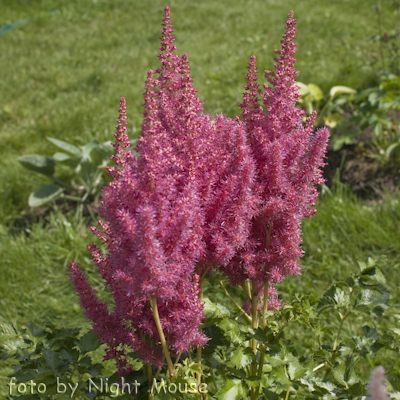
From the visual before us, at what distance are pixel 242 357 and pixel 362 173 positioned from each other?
2.98 m

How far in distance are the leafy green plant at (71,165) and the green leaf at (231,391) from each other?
257cm

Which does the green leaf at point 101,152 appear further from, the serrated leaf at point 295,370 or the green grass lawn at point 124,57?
the serrated leaf at point 295,370

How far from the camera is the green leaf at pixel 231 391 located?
142 centimetres

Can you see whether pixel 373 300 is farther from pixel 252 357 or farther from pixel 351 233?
pixel 351 233

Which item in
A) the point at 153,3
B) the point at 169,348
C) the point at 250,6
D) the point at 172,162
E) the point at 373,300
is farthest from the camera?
the point at 153,3

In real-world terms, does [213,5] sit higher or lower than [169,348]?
higher

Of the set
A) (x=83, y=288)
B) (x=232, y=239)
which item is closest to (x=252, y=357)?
(x=232, y=239)

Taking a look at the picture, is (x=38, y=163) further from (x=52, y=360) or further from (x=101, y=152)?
(x=52, y=360)

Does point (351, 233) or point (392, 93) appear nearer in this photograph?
point (351, 233)

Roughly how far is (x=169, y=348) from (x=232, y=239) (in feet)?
1.36

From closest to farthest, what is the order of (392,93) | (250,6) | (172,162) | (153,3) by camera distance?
(172,162) → (392,93) → (250,6) → (153,3)

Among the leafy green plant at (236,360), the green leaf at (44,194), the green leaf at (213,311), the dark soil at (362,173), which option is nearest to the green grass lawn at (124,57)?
the green leaf at (44,194)

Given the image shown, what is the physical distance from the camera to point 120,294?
1370mm

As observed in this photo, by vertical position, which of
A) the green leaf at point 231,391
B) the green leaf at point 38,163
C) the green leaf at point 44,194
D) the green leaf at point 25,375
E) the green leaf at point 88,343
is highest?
the green leaf at point 88,343
